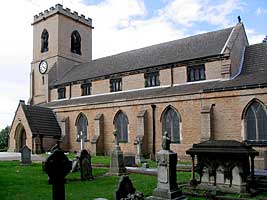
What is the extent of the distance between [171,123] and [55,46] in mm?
22938

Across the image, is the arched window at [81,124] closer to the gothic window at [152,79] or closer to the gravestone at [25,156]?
the gothic window at [152,79]

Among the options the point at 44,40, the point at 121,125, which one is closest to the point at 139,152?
the point at 121,125

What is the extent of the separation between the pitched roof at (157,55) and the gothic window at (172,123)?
5176mm

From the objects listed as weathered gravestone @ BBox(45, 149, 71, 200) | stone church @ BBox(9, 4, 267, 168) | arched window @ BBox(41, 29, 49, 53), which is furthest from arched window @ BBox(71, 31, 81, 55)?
weathered gravestone @ BBox(45, 149, 71, 200)

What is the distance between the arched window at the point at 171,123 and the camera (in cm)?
2545

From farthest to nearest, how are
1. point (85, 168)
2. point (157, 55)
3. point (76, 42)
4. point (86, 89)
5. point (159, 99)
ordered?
point (76, 42) → point (86, 89) → point (157, 55) → point (159, 99) → point (85, 168)

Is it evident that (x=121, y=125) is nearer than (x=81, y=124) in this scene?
Yes

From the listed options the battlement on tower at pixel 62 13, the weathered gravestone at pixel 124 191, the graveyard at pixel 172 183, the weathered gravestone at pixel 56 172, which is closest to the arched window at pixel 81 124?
the graveyard at pixel 172 183

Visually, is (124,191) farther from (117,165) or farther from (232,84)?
(232,84)

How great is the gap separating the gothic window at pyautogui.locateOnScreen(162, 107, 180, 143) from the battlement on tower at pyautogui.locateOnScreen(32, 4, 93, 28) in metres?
24.4

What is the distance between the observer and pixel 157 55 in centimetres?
3209

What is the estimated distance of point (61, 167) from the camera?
15.9 feet

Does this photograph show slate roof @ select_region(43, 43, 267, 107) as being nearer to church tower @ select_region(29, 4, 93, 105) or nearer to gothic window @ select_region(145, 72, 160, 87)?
gothic window @ select_region(145, 72, 160, 87)

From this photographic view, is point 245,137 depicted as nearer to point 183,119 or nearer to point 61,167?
point 183,119
